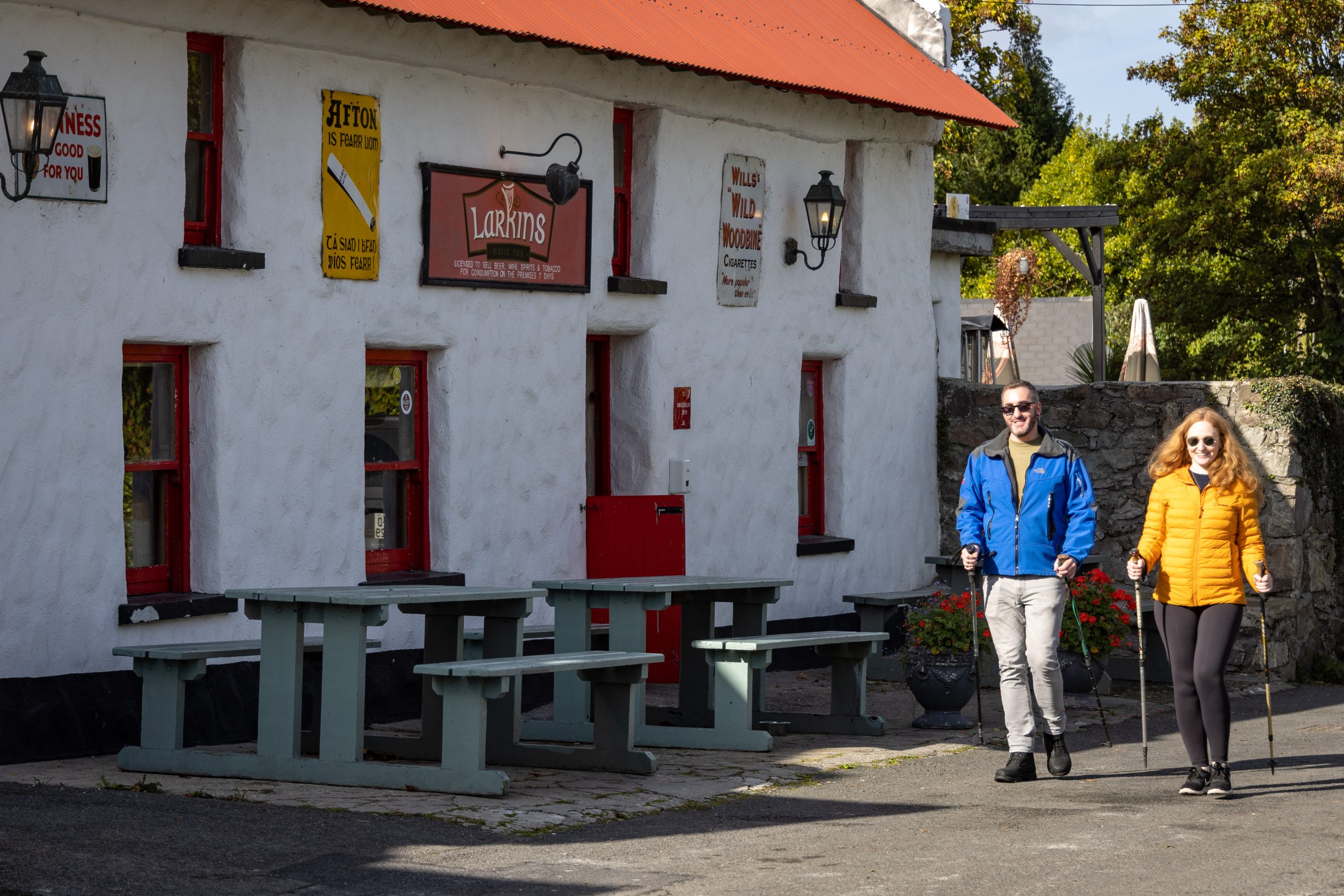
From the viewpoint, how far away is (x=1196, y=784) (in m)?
8.45

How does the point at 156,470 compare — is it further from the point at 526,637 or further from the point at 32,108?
the point at 526,637

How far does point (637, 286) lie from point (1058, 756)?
5.13 metres

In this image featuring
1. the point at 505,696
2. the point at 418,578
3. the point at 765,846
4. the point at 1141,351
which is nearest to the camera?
the point at 765,846

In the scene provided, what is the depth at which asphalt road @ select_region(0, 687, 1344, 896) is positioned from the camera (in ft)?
21.2

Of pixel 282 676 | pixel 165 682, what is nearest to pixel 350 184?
pixel 165 682

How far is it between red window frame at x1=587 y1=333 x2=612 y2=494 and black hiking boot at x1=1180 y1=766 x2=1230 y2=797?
5.76 meters

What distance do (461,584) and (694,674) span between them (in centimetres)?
188

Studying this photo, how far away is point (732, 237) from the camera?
13844mm

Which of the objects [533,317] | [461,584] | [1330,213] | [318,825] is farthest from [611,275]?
[1330,213]

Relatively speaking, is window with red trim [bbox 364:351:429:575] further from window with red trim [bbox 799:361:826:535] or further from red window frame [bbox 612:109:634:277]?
window with red trim [bbox 799:361:826:535]

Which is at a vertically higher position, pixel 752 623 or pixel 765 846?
pixel 752 623

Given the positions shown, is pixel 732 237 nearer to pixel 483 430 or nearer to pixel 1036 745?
pixel 483 430

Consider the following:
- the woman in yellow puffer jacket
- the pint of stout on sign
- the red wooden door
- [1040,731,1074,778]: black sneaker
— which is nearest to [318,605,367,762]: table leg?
the pint of stout on sign

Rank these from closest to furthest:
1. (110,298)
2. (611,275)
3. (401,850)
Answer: (401,850) → (110,298) → (611,275)
